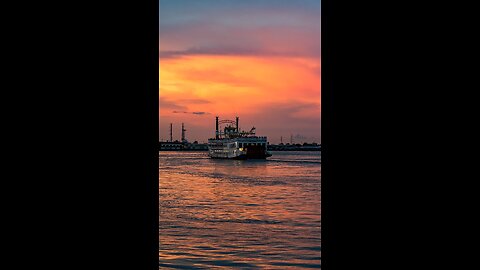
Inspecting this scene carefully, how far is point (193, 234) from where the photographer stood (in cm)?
1101

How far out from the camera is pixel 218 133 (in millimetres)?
68562
